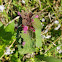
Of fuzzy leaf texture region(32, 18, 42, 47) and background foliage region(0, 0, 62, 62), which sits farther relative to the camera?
background foliage region(0, 0, 62, 62)

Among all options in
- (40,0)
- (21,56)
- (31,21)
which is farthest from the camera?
(40,0)

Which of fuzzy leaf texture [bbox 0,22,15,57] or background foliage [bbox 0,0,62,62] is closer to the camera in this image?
fuzzy leaf texture [bbox 0,22,15,57]

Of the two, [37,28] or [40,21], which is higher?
[40,21]

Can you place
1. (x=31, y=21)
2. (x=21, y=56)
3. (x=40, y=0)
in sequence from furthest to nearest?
(x=40, y=0) < (x=21, y=56) < (x=31, y=21)

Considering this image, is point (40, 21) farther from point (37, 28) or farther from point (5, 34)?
point (5, 34)

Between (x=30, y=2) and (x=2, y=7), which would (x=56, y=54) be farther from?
(x=2, y=7)

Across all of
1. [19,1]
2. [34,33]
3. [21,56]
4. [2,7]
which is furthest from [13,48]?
[19,1]

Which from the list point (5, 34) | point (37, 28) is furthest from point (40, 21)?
point (5, 34)

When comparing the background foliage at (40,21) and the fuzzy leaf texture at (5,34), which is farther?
the background foliage at (40,21)

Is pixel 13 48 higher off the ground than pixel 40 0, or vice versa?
pixel 40 0

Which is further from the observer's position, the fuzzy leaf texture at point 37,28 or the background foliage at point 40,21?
the background foliage at point 40,21

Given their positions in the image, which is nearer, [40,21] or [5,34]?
[5,34]
